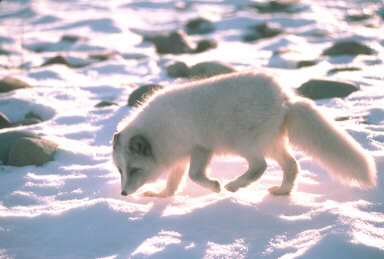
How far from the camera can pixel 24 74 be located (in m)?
7.91

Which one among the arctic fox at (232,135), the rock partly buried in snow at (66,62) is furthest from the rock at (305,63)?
the arctic fox at (232,135)

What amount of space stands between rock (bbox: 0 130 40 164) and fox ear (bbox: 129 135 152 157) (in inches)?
61.9

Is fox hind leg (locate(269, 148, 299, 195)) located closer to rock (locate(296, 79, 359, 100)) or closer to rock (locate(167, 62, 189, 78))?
rock (locate(296, 79, 359, 100))

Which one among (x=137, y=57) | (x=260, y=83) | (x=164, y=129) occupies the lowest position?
(x=137, y=57)

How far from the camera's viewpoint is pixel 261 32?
12031 millimetres

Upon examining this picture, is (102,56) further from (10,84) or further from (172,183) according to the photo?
(172,183)

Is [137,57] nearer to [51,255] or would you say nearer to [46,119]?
[46,119]

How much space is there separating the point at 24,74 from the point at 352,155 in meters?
6.80

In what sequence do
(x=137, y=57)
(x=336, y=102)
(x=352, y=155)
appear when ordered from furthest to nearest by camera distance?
(x=137, y=57), (x=336, y=102), (x=352, y=155)

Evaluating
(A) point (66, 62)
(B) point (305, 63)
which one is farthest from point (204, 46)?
(A) point (66, 62)

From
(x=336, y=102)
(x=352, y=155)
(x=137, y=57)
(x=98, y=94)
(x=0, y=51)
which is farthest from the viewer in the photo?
(x=0, y=51)

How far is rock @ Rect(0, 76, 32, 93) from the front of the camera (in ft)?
21.5

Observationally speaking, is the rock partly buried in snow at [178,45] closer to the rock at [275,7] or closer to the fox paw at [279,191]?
the rock at [275,7]

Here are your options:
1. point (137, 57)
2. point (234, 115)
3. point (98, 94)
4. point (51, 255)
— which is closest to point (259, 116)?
point (234, 115)
